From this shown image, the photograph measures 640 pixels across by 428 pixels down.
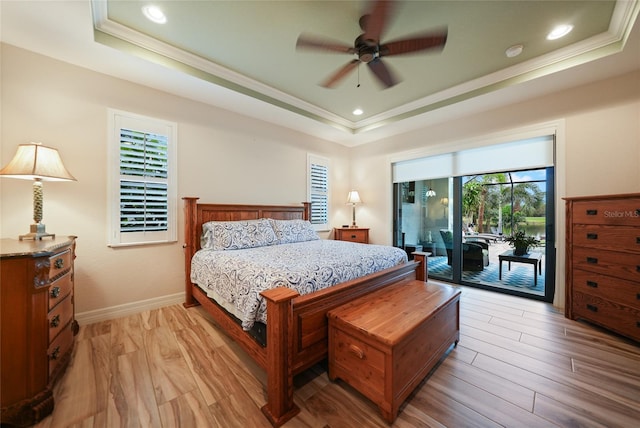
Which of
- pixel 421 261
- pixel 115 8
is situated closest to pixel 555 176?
pixel 421 261

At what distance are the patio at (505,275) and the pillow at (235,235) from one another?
319cm

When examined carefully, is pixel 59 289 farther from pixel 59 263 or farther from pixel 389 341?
pixel 389 341

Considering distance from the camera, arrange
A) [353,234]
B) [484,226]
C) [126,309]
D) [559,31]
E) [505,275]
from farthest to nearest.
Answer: [353,234] < [484,226] < [505,275] < [126,309] < [559,31]

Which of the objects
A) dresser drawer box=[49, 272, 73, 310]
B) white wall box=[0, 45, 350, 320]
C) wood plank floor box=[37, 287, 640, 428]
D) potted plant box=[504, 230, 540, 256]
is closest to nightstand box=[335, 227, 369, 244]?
white wall box=[0, 45, 350, 320]

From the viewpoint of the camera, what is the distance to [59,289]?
1737 mm

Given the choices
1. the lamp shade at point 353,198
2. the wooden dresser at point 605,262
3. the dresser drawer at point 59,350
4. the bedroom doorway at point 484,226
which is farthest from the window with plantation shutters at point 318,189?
the wooden dresser at point 605,262

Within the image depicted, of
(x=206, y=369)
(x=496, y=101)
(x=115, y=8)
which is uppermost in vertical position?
(x=115, y=8)

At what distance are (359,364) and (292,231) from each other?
7.36 ft

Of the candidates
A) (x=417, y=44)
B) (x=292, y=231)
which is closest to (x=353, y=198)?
(x=292, y=231)

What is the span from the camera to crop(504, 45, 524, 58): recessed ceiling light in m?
2.47

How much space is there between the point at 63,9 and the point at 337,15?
7.34ft

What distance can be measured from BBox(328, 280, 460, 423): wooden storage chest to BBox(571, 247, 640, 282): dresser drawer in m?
1.72

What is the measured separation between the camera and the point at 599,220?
2.44 metres

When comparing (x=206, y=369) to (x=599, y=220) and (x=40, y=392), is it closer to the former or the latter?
(x=40, y=392)
